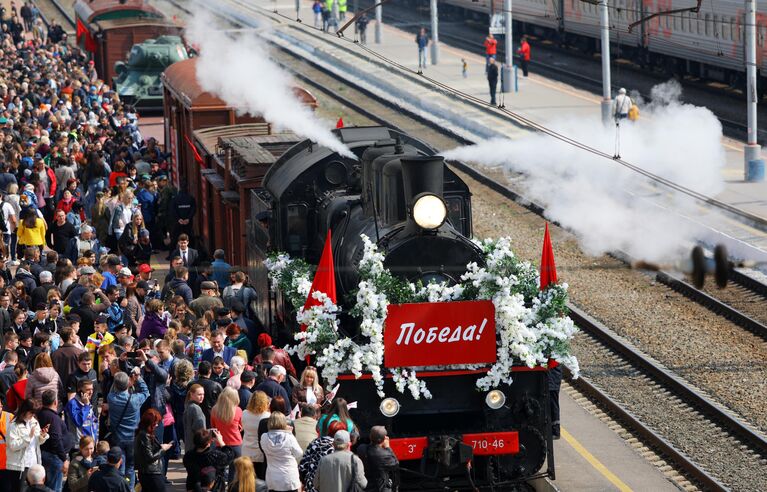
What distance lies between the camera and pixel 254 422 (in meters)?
11.5

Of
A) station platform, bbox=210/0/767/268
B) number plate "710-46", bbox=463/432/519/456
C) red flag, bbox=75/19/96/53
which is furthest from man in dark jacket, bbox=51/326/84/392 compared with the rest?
red flag, bbox=75/19/96/53

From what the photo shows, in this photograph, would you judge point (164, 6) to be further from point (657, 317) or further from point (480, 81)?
point (657, 317)

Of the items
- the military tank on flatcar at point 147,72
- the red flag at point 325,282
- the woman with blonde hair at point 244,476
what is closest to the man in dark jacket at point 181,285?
the red flag at point 325,282

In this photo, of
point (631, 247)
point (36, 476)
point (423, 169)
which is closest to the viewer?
point (36, 476)

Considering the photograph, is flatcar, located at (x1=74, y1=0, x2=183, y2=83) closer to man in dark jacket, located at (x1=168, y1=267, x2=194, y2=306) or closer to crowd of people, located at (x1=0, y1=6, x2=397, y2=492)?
crowd of people, located at (x1=0, y1=6, x2=397, y2=492)

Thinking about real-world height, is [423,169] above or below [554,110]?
above

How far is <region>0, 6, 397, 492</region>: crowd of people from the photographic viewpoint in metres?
10.9

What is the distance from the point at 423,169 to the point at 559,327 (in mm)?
1894

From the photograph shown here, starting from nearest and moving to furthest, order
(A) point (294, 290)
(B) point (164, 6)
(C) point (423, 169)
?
(C) point (423, 169) → (A) point (294, 290) → (B) point (164, 6)

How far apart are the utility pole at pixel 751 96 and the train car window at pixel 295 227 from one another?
13691 mm

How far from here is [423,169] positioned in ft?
39.3

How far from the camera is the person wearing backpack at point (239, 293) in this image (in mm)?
15938

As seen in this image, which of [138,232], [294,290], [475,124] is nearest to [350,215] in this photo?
[294,290]

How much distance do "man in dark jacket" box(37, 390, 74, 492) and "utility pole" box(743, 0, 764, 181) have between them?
17.3m
